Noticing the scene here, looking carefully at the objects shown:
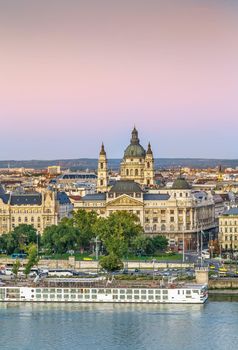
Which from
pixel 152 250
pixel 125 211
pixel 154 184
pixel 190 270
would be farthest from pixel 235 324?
pixel 154 184

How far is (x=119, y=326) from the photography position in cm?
4191

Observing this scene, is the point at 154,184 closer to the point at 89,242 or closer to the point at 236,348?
the point at 89,242

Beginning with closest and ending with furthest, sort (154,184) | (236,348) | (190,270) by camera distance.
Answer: (236,348)
(190,270)
(154,184)

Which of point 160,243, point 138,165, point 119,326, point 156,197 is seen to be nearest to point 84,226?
point 160,243

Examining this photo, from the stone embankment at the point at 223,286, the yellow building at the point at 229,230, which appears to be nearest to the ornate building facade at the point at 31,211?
the yellow building at the point at 229,230

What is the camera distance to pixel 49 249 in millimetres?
61062

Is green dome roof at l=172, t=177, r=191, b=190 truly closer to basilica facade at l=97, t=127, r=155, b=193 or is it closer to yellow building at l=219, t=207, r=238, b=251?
yellow building at l=219, t=207, r=238, b=251

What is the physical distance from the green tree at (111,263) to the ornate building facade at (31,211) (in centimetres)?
1556

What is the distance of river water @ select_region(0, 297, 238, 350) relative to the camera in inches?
1543

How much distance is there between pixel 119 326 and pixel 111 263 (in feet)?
35.8

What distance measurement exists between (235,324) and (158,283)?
6.86 meters

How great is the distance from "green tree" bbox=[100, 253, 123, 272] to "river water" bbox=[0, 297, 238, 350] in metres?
5.97

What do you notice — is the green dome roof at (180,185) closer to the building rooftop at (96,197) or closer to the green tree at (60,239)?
the building rooftop at (96,197)

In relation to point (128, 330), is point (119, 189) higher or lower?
higher
